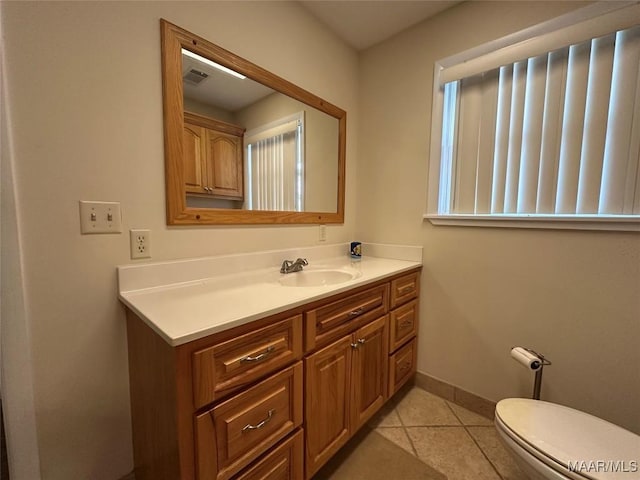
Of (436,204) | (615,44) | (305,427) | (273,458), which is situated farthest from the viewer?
(436,204)

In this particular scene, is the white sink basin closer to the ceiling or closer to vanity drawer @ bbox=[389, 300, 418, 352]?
vanity drawer @ bbox=[389, 300, 418, 352]

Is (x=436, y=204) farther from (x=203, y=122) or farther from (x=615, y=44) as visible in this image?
(x=203, y=122)

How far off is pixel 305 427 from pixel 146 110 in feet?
4.40

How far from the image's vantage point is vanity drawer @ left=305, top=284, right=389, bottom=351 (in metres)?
1.01

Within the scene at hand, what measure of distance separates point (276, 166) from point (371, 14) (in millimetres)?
1096

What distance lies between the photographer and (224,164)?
49.8 inches

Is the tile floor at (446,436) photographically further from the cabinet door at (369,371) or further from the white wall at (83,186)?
the white wall at (83,186)

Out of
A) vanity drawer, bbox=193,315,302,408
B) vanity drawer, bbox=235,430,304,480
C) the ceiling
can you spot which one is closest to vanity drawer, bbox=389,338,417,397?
vanity drawer, bbox=235,430,304,480

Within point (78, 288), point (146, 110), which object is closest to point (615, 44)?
point (146, 110)

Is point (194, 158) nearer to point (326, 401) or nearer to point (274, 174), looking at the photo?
point (274, 174)

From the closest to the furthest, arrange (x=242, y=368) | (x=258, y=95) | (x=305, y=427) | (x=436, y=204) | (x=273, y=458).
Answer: (x=242, y=368) < (x=273, y=458) < (x=305, y=427) < (x=258, y=95) < (x=436, y=204)

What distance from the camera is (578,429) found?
3.06ft

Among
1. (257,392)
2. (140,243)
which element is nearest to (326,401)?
(257,392)

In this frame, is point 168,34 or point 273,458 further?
point 168,34
